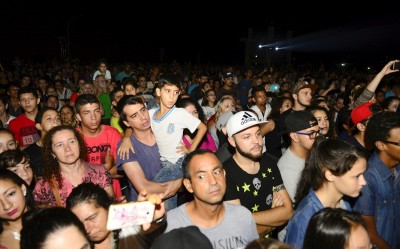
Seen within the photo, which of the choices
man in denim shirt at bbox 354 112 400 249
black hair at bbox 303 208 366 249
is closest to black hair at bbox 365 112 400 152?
man in denim shirt at bbox 354 112 400 249

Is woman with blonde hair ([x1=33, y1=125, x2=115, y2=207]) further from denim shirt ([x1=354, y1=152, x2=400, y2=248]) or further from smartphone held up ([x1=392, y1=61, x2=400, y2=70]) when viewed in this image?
smartphone held up ([x1=392, y1=61, x2=400, y2=70])

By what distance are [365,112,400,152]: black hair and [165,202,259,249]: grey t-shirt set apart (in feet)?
5.27

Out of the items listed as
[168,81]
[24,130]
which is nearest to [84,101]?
[168,81]

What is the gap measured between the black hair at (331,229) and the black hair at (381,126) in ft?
4.71

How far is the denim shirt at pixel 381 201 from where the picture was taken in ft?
10.3

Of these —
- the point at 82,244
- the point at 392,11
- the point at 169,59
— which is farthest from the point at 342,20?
the point at 82,244

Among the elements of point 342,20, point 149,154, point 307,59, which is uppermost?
point 342,20

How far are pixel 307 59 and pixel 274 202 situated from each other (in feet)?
105

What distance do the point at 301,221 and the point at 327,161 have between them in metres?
0.55

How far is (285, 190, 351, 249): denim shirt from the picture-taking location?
248cm

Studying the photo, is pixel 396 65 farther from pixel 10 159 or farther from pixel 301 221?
pixel 10 159

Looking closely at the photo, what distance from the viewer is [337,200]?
9.27 feet

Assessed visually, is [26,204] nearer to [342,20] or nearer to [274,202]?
[274,202]

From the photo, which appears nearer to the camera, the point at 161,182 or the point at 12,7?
the point at 161,182
